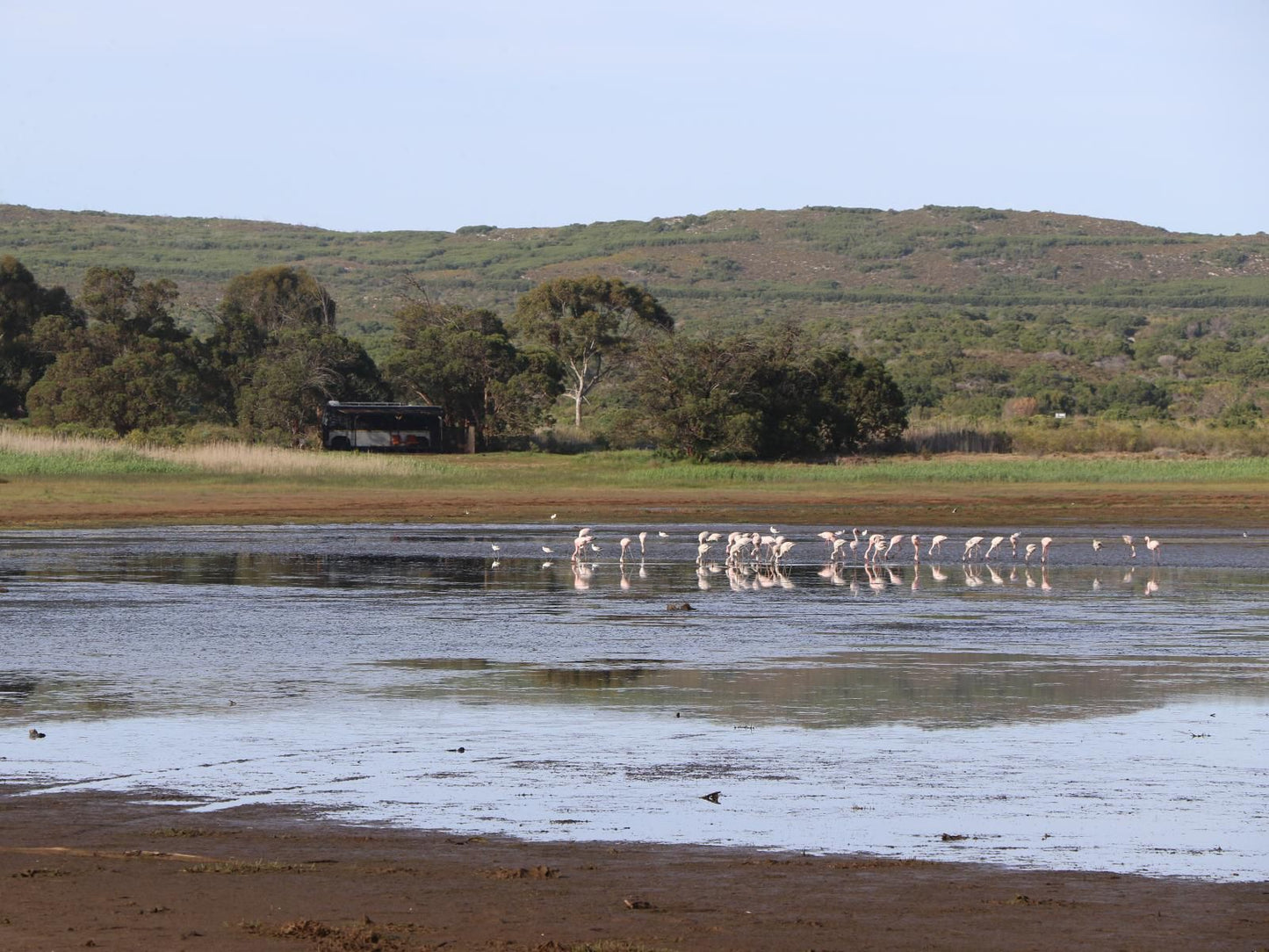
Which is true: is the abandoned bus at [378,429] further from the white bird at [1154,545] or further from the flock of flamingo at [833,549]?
the white bird at [1154,545]

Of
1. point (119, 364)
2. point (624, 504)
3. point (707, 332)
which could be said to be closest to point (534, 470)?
point (624, 504)

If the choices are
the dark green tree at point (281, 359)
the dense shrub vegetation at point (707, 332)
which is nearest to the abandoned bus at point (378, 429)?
the dark green tree at point (281, 359)

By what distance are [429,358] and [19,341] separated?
18281 millimetres

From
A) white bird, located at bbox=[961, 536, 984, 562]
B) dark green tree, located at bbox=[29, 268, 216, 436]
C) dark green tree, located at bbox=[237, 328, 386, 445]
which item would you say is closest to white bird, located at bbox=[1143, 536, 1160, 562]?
white bird, located at bbox=[961, 536, 984, 562]

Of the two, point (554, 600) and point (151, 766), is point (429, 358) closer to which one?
point (554, 600)

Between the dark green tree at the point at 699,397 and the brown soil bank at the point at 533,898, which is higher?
the dark green tree at the point at 699,397

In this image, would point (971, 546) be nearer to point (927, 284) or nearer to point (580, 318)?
point (580, 318)

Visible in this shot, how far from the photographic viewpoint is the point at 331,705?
12.8 metres

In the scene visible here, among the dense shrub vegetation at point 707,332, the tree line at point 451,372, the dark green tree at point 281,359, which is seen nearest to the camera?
the tree line at point 451,372

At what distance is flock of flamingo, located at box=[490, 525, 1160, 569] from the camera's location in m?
28.0

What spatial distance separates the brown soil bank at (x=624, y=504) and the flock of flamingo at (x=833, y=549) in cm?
719

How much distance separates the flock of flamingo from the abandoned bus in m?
33.9

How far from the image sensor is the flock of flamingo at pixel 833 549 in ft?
91.7

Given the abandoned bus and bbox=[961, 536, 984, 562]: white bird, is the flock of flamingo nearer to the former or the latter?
bbox=[961, 536, 984, 562]: white bird
